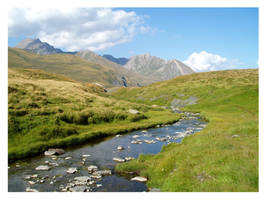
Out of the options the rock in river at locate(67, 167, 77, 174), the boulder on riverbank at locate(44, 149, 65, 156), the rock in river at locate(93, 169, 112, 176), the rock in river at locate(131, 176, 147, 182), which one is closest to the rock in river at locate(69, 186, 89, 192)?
the rock in river at locate(93, 169, 112, 176)

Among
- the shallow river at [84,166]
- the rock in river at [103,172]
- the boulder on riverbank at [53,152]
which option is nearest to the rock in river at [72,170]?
the shallow river at [84,166]

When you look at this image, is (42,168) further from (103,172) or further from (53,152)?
(103,172)

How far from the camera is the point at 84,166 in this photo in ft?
80.0

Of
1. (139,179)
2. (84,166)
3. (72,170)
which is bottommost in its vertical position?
(84,166)

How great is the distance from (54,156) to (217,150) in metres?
20.8

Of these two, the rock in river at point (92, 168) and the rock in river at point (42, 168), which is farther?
the rock in river at point (42, 168)

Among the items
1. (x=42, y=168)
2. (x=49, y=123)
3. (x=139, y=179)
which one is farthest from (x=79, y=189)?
(x=49, y=123)

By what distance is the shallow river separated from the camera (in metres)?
18.8

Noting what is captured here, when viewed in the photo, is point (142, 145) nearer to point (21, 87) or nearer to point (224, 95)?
point (21, 87)

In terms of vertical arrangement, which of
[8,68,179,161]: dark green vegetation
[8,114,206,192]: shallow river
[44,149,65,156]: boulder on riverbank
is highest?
[8,68,179,161]: dark green vegetation

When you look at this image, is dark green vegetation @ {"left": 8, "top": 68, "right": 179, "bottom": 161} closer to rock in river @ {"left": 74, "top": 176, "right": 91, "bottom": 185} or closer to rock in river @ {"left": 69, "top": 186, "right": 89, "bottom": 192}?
rock in river @ {"left": 74, "top": 176, "right": 91, "bottom": 185}

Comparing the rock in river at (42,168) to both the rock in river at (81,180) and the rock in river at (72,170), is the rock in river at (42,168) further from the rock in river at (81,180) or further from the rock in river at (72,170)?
the rock in river at (81,180)

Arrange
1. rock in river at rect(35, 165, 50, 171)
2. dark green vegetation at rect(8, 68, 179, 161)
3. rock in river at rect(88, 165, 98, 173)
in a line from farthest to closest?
dark green vegetation at rect(8, 68, 179, 161)
rock in river at rect(35, 165, 50, 171)
rock in river at rect(88, 165, 98, 173)

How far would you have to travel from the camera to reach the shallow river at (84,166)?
18.8m
